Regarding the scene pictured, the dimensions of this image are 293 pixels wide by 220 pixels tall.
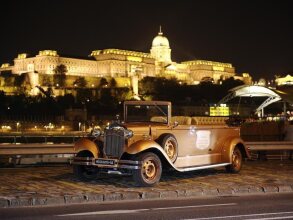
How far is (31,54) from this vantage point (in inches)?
7840

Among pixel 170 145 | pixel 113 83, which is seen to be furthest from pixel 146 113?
pixel 113 83

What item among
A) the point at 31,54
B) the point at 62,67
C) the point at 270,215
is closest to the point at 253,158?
the point at 270,215

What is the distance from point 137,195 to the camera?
1149cm

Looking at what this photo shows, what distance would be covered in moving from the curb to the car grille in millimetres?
1343

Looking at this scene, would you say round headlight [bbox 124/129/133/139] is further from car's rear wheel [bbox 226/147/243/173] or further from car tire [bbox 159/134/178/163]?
car's rear wheel [bbox 226/147/243/173]

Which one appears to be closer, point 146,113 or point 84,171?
point 84,171

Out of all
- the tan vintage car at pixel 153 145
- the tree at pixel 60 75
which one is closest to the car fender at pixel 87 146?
the tan vintage car at pixel 153 145

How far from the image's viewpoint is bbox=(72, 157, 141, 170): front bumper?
12461 mm

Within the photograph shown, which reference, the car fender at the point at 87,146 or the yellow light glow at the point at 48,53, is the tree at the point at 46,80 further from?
the car fender at the point at 87,146

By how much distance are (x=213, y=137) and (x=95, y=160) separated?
3.76 metres

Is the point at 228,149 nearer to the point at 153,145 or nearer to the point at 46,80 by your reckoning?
the point at 153,145

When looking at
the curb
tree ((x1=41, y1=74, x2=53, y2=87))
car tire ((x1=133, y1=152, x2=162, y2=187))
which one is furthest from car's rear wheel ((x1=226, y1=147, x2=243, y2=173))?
tree ((x1=41, y1=74, x2=53, y2=87))

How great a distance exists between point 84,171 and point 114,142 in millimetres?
1541

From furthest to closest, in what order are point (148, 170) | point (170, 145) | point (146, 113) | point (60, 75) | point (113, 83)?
point (113, 83) → point (60, 75) → point (146, 113) → point (170, 145) → point (148, 170)
